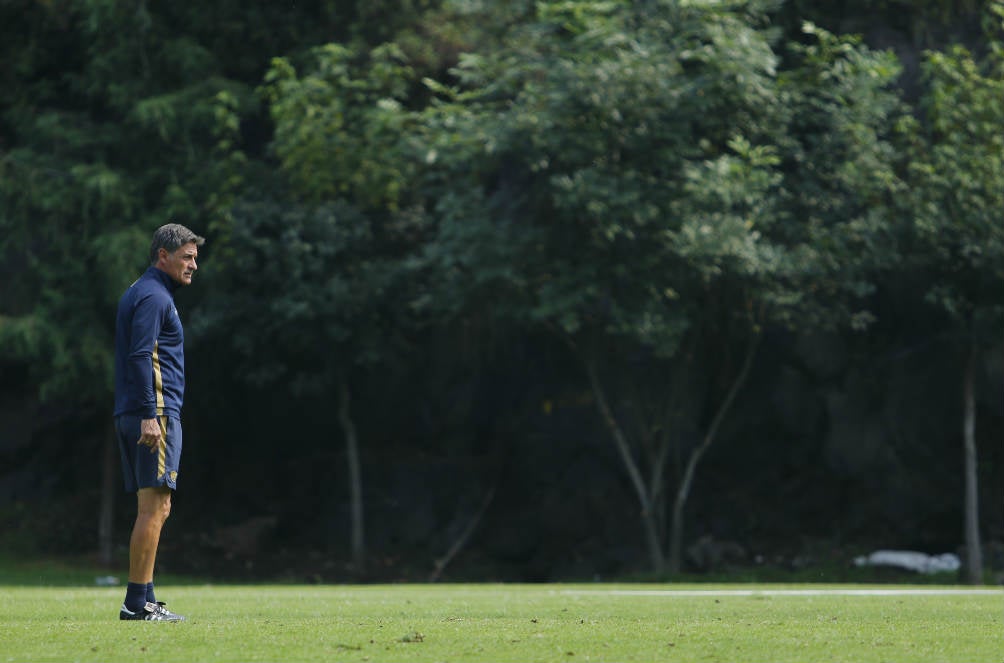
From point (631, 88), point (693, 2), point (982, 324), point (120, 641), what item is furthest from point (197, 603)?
point (982, 324)

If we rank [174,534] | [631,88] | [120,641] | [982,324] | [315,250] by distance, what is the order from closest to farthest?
[120,641], [631,88], [982,324], [315,250], [174,534]

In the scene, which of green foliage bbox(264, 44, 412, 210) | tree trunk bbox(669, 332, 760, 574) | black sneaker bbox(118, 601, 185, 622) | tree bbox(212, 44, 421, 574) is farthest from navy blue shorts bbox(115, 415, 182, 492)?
tree trunk bbox(669, 332, 760, 574)

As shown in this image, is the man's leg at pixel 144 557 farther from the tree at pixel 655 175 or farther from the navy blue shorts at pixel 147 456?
the tree at pixel 655 175

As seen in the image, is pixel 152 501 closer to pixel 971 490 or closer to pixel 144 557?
pixel 144 557

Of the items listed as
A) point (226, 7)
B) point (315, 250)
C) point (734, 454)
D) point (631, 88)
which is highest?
point (226, 7)

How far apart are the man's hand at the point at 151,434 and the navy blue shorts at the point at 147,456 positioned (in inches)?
1.7

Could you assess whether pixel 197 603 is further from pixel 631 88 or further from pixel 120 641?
pixel 631 88

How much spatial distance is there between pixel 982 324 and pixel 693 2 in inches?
246

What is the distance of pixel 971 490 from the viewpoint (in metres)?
20.7

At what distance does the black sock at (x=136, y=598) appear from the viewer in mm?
8094

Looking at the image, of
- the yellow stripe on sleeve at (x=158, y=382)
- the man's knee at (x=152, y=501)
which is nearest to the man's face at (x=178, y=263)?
the yellow stripe on sleeve at (x=158, y=382)

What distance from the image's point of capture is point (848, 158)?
807 inches

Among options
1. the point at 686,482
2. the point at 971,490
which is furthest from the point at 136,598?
→ the point at 971,490

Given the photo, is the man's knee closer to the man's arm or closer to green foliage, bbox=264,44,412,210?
the man's arm
